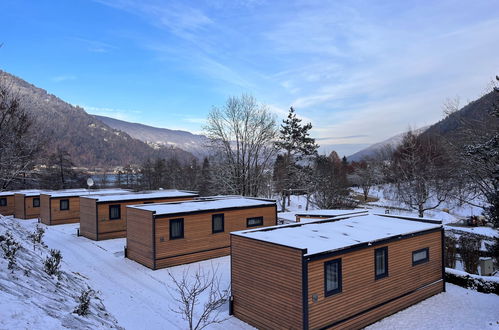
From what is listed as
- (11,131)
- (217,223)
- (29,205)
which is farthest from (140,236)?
(29,205)

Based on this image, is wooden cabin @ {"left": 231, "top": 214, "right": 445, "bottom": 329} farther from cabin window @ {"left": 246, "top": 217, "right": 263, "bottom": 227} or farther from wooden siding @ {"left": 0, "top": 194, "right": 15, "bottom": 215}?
wooden siding @ {"left": 0, "top": 194, "right": 15, "bottom": 215}

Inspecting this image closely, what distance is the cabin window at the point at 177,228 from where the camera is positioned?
16344mm

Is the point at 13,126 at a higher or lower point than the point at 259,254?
higher

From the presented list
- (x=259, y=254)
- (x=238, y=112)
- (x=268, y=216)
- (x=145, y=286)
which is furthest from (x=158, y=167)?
(x=259, y=254)

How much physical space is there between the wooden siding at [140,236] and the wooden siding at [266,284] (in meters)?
6.40

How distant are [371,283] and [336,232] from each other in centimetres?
197

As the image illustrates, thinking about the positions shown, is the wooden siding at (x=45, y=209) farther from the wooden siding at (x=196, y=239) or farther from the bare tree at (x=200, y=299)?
the bare tree at (x=200, y=299)

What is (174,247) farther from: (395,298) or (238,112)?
(238,112)

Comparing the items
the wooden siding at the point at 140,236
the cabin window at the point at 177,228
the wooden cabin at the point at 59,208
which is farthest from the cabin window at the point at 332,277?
the wooden cabin at the point at 59,208

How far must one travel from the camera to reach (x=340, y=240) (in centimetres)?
1048

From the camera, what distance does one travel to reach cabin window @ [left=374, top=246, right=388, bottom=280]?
10914 millimetres

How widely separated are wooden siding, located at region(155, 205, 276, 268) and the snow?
931 centimetres

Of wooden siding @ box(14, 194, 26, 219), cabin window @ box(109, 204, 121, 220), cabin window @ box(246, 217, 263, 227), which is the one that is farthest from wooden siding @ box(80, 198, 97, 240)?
wooden siding @ box(14, 194, 26, 219)

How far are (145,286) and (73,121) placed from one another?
17631cm
